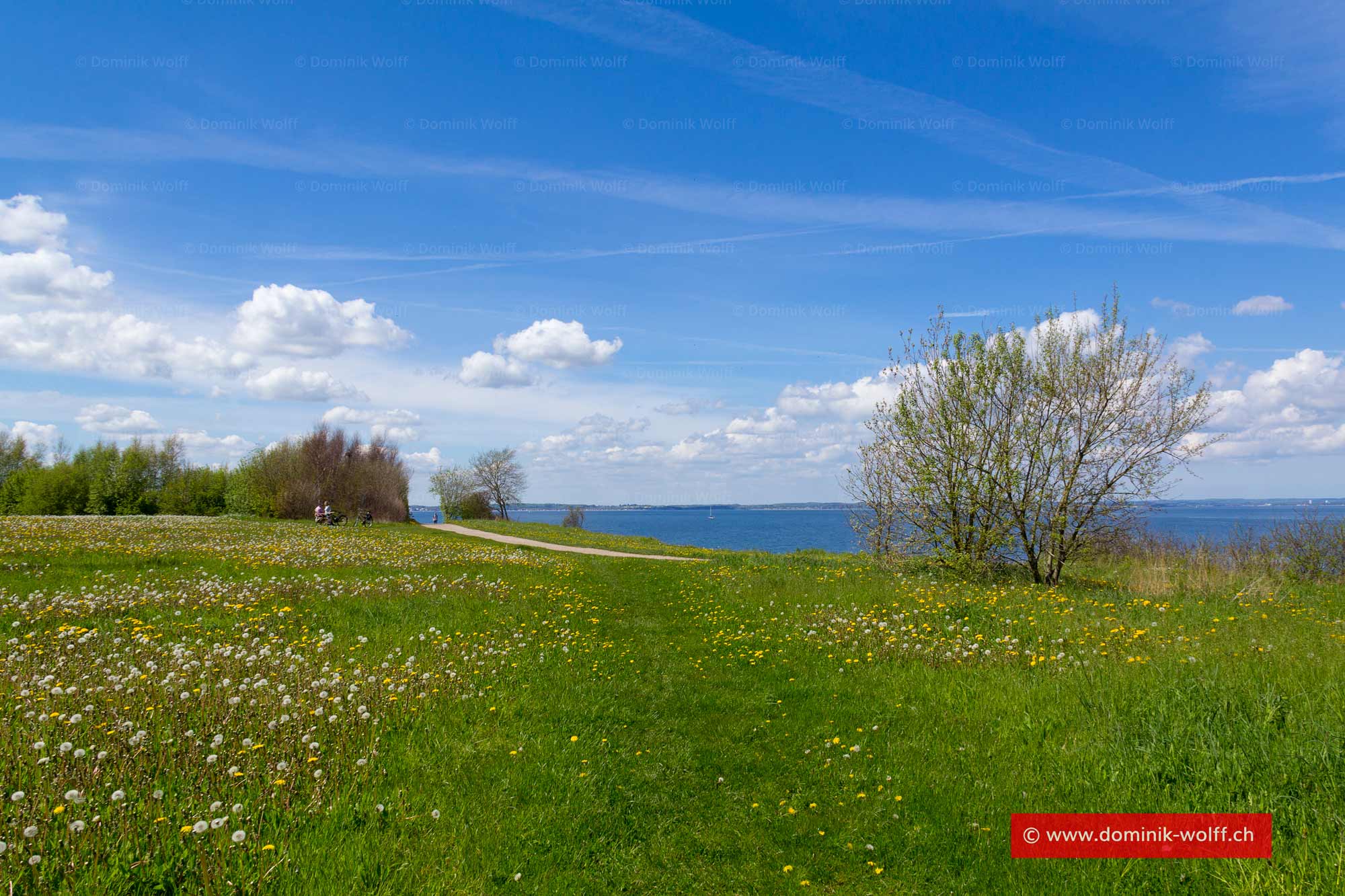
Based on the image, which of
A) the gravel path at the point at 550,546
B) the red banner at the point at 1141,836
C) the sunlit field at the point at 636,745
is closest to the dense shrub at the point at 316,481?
the gravel path at the point at 550,546

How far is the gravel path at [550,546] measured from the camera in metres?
34.0

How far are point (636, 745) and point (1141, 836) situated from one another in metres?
4.72

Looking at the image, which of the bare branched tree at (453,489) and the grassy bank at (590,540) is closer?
the grassy bank at (590,540)

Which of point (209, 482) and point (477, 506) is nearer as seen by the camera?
point (209, 482)

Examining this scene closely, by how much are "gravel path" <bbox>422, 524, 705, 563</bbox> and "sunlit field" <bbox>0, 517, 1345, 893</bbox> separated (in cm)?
1888

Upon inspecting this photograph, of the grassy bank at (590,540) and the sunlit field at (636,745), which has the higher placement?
the sunlit field at (636,745)

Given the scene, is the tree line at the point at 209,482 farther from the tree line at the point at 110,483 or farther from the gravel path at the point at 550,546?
the gravel path at the point at 550,546

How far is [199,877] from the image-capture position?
174 inches

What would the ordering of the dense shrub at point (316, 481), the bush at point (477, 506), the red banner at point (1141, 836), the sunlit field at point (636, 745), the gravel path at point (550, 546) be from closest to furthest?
the sunlit field at point (636, 745)
the red banner at point (1141, 836)
the gravel path at point (550, 546)
the dense shrub at point (316, 481)
the bush at point (477, 506)

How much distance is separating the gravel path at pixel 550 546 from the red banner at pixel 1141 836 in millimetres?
23360

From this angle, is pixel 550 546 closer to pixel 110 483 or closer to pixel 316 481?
pixel 316 481

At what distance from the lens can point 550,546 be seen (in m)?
42.0

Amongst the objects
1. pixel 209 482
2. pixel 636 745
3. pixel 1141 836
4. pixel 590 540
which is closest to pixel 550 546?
pixel 590 540

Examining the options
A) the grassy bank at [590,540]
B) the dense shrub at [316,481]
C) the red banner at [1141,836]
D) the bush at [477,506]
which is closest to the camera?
the red banner at [1141,836]
